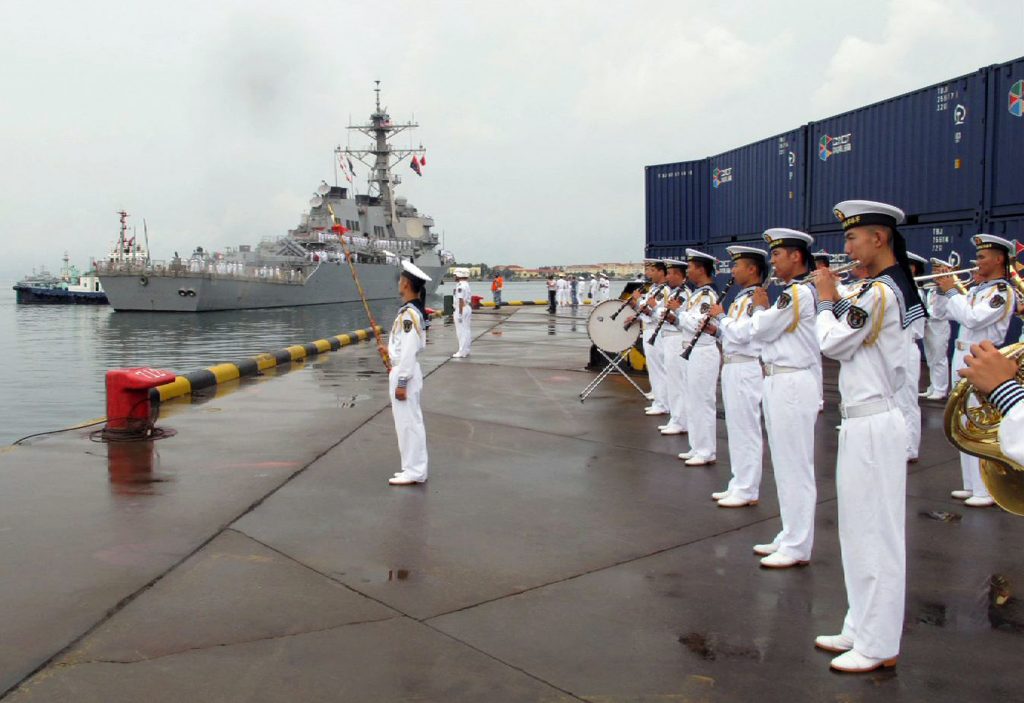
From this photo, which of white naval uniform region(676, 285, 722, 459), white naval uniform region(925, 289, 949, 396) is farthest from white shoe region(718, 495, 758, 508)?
white naval uniform region(925, 289, 949, 396)

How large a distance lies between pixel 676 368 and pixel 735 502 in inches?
114

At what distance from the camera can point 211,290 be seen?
169 feet

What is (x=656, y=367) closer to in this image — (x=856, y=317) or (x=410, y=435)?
(x=410, y=435)

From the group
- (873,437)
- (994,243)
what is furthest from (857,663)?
(994,243)

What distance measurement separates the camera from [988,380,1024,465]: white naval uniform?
256 cm

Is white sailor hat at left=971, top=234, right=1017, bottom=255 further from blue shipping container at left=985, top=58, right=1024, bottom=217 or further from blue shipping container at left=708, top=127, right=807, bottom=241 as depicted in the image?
blue shipping container at left=708, top=127, right=807, bottom=241

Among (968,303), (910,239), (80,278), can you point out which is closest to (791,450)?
(968,303)

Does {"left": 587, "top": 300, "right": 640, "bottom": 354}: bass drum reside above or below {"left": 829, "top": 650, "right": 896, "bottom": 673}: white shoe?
above

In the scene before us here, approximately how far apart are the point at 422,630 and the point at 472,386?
31.5 feet

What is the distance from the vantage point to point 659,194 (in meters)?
22.2

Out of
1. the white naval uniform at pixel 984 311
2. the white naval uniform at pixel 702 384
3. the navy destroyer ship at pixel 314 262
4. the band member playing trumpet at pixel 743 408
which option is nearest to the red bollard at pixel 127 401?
the white naval uniform at pixel 702 384

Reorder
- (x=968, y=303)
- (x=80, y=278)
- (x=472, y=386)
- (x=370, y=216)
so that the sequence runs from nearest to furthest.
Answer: (x=968, y=303)
(x=472, y=386)
(x=370, y=216)
(x=80, y=278)

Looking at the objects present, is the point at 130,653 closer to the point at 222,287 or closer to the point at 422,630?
the point at 422,630

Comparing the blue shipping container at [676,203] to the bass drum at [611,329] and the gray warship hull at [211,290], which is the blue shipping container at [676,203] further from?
the gray warship hull at [211,290]
